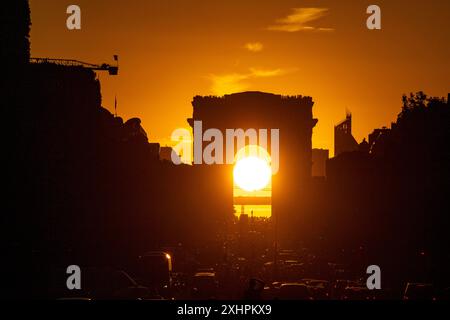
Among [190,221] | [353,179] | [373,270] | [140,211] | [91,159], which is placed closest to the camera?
[91,159]

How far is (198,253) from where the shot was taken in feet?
340

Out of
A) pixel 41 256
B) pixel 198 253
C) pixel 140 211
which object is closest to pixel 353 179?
pixel 198 253

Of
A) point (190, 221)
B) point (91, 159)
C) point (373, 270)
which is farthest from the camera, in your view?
point (190, 221)

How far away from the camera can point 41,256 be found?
49000mm

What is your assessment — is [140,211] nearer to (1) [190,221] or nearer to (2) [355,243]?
(2) [355,243]

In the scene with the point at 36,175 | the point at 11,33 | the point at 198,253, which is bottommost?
the point at 198,253

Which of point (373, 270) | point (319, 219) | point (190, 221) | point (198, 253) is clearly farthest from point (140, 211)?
point (319, 219)

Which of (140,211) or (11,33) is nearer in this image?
(11,33)

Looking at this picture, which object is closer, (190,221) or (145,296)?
(145,296)

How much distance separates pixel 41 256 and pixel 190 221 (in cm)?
9268

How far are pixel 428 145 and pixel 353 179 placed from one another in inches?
2292

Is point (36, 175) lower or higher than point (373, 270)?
higher
